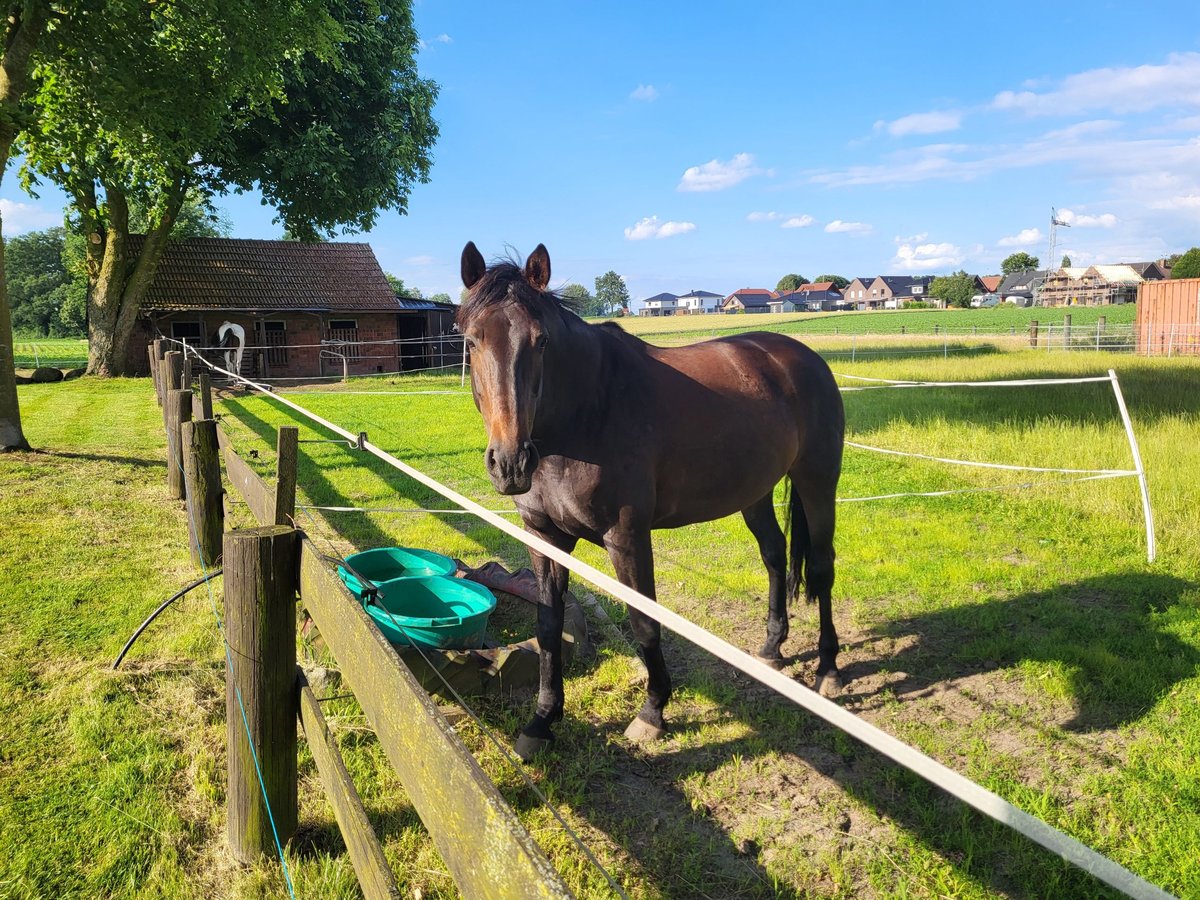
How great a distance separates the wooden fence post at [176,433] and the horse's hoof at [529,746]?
14.1 feet

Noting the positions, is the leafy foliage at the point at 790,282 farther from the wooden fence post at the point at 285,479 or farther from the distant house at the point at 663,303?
the wooden fence post at the point at 285,479

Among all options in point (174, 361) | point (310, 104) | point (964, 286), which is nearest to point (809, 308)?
point (964, 286)

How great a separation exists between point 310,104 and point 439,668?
22.8 m

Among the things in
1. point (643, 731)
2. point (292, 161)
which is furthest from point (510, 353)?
point (292, 161)

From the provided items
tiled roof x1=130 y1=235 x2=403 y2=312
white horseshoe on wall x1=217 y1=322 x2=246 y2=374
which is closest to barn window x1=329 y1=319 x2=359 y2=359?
tiled roof x1=130 y1=235 x2=403 y2=312

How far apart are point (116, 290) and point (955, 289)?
97720 millimetres

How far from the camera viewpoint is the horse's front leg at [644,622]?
10.7 feet

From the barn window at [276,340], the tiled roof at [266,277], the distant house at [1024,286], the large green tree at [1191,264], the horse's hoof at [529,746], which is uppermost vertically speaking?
the distant house at [1024,286]

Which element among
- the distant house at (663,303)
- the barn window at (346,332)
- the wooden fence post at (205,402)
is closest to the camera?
the wooden fence post at (205,402)

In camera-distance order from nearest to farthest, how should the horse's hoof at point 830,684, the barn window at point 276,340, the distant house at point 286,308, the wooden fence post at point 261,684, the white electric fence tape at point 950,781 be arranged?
the white electric fence tape at point 950,781 → the wooden fence post at point 261,684 → the horse's hoof at point 830,684 → the distant house at point 286,308 → the barn window at point 276,340

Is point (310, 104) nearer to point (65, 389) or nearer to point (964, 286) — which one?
point (65, 389)

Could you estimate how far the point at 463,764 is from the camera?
125cm

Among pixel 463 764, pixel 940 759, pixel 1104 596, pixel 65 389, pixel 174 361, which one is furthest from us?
pixel 65 389

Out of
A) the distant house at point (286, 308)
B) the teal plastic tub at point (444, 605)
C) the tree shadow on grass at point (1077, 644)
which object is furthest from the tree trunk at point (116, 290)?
the tree shadow on grass at point (1077, 644)
